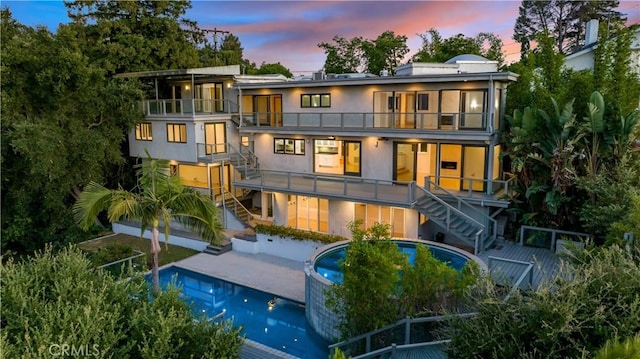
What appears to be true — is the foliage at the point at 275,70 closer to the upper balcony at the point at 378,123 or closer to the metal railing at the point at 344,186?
the upper balcony at the point at 378,123

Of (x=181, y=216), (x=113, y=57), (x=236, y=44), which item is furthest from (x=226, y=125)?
(x=236, y=44)

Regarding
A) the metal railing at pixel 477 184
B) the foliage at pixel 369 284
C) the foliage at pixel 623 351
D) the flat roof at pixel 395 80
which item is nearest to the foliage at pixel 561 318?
the foliage at pixel 623 351

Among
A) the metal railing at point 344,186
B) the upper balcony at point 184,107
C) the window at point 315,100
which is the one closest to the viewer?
the metal railing at point 344,186

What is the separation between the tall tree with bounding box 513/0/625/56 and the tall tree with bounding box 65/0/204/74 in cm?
3353

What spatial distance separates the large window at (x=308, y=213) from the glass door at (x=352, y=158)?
2763 mm

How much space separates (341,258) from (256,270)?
5.72 metres

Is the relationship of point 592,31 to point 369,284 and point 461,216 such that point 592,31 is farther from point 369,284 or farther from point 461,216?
Answer: point 369,284

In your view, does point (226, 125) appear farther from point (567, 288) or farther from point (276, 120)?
point (567, 288)

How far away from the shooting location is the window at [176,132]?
1056 inches

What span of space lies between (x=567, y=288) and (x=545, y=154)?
11965mm

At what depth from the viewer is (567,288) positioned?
24.4 ft

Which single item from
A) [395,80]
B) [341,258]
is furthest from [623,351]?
[395,80]

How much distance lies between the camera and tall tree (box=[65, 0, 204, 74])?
28453 millimetres

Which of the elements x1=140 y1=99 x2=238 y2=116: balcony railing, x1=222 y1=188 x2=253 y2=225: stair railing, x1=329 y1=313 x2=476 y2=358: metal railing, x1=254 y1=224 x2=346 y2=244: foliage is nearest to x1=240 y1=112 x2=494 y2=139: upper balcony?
x1=140 y1=99 x2=238 y2=116: balcony railing
